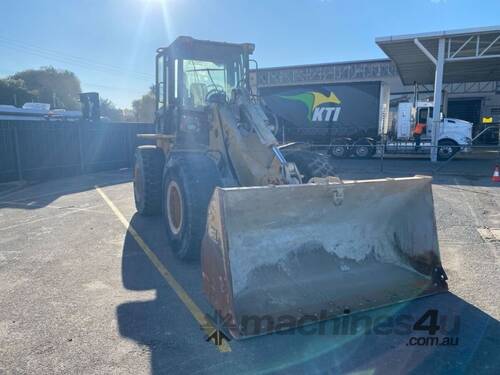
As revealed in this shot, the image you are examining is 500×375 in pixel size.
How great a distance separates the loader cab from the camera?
20.7ft

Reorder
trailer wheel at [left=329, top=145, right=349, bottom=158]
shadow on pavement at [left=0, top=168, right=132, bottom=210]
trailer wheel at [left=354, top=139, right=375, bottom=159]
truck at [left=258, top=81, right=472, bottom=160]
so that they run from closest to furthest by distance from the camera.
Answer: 1. shadow on pavement at [left=0, top=168, right=132, bottom=210]
2. truck at [left=258, top=81, right=472, bottom=160]
3. trailer wheel at [left=354, top=139, right=375, bottom=159]
4. trailer wheel at [left=329, top=145, right=349, bottom=158]

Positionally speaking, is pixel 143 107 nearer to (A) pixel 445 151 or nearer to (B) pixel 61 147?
(B) pixel 61 147

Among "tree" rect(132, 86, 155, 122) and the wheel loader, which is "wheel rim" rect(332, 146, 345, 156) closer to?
the wheel loader

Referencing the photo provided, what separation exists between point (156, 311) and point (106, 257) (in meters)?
2.11

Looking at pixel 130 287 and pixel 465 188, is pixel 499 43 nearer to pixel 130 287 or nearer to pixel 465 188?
pixel 465 188

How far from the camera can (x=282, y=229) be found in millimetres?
3924

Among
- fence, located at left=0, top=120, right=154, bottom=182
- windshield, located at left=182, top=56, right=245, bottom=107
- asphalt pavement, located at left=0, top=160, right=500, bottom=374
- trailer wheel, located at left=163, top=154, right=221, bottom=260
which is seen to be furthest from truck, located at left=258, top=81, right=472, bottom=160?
trailer wheel, located at left=163, top=154, right=221, bottom=260

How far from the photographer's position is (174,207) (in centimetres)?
568

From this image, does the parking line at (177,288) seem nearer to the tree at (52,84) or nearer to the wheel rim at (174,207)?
the wheel rim at (174,207)

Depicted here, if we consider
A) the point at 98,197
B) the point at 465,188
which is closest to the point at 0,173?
the point at 98,197

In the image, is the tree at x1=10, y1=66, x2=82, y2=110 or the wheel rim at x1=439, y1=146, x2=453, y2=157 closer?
the wheel rim at x1=439, y1=146, x2=453, y2=157

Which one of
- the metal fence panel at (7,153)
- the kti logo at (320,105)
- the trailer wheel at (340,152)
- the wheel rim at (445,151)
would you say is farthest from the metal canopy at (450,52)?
the metal fence panel at (7,153)

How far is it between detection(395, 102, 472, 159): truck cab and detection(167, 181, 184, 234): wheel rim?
54.7 ft

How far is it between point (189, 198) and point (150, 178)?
9.48 feet
